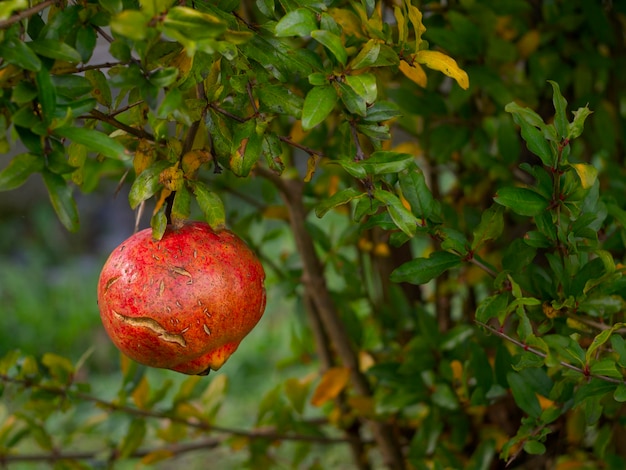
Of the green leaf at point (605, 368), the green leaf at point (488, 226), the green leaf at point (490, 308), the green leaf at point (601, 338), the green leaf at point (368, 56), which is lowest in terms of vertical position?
the green leaf at point (605, 368)

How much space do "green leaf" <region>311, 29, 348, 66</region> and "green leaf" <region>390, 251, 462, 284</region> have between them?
0.72 ft

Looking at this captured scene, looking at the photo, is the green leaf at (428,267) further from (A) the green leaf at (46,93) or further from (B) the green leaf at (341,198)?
(A) the green leaf at (46,93)

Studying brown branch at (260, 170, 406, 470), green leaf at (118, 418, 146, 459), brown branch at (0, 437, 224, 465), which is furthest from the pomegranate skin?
brown branch at (0, 437, 224, 465)

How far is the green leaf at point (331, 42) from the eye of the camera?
2.02ft

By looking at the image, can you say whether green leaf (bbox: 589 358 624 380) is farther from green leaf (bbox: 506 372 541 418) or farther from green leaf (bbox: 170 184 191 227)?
green leaf (bbox: 170 184 191 227)

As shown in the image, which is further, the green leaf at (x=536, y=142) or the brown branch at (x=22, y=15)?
the green leaf at (x=536, y=142)

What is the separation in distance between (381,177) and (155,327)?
224mm

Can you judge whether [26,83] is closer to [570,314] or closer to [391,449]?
[570,314]

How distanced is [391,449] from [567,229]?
2.25 feet

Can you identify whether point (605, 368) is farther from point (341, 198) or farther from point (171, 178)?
point (171, 178)

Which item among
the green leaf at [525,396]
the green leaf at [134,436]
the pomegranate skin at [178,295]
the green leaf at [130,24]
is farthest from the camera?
the green leaf at [134,436]

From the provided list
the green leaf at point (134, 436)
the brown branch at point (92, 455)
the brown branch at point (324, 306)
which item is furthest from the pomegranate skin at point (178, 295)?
the brown branch at point (92, 455)

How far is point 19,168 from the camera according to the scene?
0.60m

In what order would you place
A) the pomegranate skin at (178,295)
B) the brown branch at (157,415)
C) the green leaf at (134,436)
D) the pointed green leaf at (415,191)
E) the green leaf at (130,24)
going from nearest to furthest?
the green leaf at (130,24) → the pomegranate skin at (178,295) → the pointed green leaf at (415,191) → the brown branch at (157,415) → the green leaf at (134,436)
